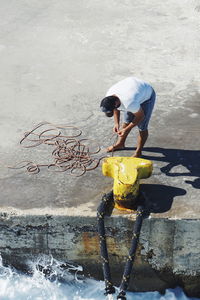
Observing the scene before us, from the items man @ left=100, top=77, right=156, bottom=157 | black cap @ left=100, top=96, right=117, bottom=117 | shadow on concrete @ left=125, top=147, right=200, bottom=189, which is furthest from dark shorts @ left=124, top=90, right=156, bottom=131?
shadow on concrete @ left=125, top=147, right=200, bottom=189

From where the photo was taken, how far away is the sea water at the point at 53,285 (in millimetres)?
7645

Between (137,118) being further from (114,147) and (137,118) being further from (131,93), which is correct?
(114,147)

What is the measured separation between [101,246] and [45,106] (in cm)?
340

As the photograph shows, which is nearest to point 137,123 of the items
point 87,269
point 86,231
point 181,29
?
point 86,231

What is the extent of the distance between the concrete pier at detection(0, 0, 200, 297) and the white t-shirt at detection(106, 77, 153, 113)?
1102 mm

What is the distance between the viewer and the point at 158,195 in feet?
24.3

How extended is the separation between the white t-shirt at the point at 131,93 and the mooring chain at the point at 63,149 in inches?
45.9

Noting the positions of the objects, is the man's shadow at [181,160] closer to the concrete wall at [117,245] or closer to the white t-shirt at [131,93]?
the concrete wall at [117,245]

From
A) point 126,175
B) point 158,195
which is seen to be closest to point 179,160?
point 158,195

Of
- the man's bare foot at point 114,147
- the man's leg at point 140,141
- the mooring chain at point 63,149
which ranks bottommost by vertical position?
the mooring chain at point 63,149

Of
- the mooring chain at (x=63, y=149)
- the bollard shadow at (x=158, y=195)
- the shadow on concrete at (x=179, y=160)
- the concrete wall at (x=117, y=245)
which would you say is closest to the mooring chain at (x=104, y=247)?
the concrete wall at (x=117, y=245)

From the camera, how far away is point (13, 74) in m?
10.6

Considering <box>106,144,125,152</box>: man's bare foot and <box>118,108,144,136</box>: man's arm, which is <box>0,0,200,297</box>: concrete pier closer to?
<box>106,144,125,152</box>: man's bare foot

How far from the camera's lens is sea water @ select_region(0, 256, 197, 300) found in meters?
7.64
